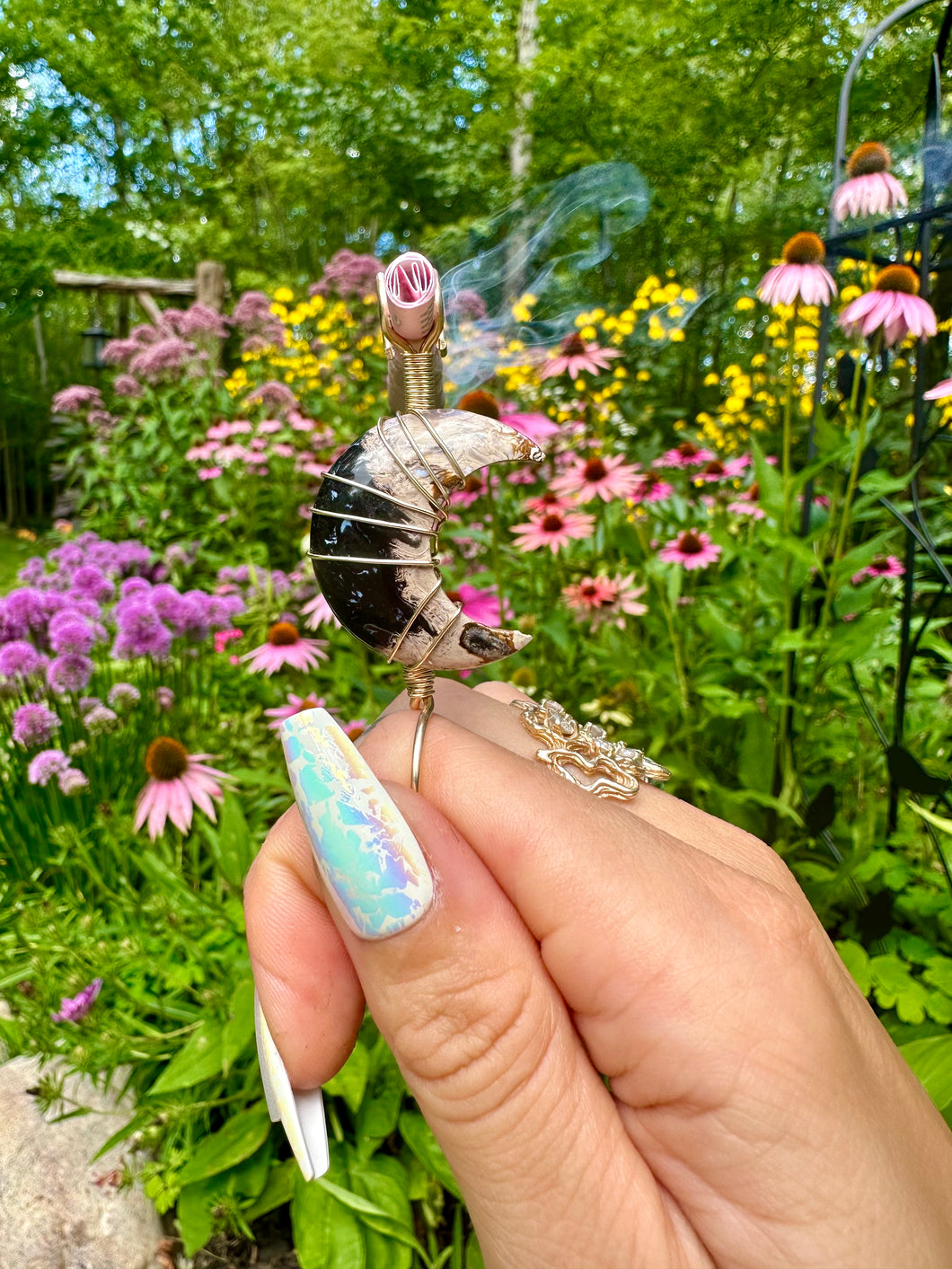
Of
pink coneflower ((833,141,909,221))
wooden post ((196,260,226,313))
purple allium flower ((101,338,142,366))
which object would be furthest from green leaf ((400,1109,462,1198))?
wooden post ((196,260,226,313))

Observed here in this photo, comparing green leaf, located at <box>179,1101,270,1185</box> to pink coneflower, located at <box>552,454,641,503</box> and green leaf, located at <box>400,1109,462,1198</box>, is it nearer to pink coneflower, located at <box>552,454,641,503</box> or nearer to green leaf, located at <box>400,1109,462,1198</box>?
green leaf, located at <box>400,1109,462,1198</box>

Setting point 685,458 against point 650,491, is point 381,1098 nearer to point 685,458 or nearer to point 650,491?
point 650,491

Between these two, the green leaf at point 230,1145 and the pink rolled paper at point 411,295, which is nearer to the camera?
the pink rolled paper at point 411,295

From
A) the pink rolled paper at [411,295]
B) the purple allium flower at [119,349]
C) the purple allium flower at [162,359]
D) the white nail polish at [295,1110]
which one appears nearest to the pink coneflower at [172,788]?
the white nail polish at [295,1110]

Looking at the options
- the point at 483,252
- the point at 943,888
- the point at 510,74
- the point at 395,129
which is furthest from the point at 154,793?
the point at 395,129

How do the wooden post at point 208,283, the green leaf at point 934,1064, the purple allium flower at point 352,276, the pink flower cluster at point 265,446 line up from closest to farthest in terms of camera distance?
the green leaf at point 934,1064
the pink flower cluster at point 265,446
the purple allium flower at point 352,276
the wooden post at point 208,283

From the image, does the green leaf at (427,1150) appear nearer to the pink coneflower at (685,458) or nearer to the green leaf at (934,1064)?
the green leaf at (934,1064)
